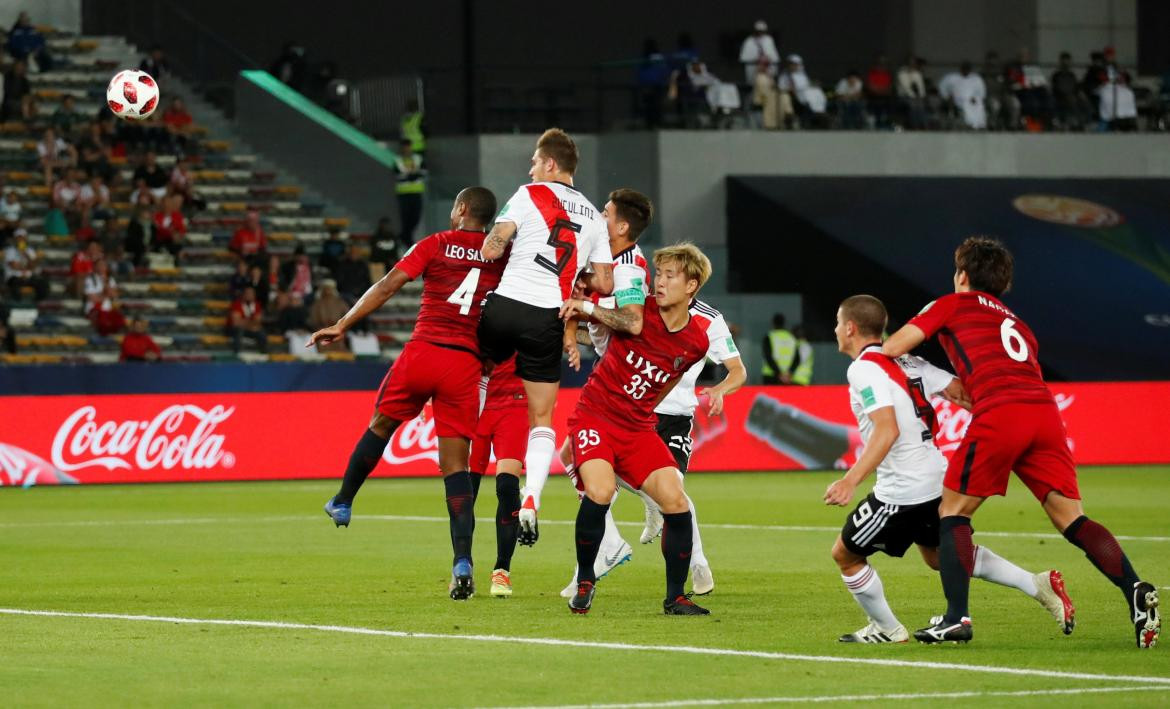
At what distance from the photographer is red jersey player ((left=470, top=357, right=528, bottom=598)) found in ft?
39.4

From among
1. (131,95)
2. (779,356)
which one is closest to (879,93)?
(779,356)

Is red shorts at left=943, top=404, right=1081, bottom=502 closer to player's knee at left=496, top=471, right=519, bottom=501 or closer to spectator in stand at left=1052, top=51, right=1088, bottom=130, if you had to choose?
player's knee at left=496, top=471, right=519, bottom=501

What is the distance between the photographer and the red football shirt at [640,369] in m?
10.7

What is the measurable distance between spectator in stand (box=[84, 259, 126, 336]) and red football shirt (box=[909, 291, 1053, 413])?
2218cm

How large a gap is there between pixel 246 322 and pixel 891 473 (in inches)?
877

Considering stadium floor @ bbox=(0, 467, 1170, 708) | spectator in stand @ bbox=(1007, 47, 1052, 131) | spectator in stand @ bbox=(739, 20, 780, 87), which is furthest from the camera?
spectator in stand @ bbox=(1007, 47, 1052, 131)

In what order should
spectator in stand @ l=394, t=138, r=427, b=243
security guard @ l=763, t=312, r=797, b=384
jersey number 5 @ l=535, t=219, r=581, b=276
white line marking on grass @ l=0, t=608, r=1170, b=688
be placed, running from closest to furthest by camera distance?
white line marking on grass @ l=0, t=608, r=1170, b=688 → jersey number 5 @ l=535, t=219, r=581, b=276 → security guard @ l=763, t=312, r=797, b=384 → spectator in stand @ l=394, t=138, r=427, b=243

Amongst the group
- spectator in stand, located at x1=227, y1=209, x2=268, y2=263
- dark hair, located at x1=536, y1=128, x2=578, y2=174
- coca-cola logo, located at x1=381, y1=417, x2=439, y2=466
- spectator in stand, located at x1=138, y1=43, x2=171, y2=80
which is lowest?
coca-cola logo, located at x1=381, y1=417, x2=439, y2=466

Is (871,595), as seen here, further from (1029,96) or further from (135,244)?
(1029,96)

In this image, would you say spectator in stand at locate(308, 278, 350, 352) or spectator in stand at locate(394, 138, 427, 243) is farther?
spectator in stand at locate(394, 138, 427, 243)

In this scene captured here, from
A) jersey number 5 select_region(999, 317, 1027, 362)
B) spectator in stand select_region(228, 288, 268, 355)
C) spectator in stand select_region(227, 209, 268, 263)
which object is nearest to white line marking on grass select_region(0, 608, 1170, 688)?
jersey number 5 select_region(999, 317, 1027, 362)

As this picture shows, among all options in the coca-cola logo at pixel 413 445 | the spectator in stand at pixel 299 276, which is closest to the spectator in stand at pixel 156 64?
the spectator in stand at pixel 299 276

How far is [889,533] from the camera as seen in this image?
31.7ft

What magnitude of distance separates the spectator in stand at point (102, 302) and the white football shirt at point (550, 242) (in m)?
19.4
